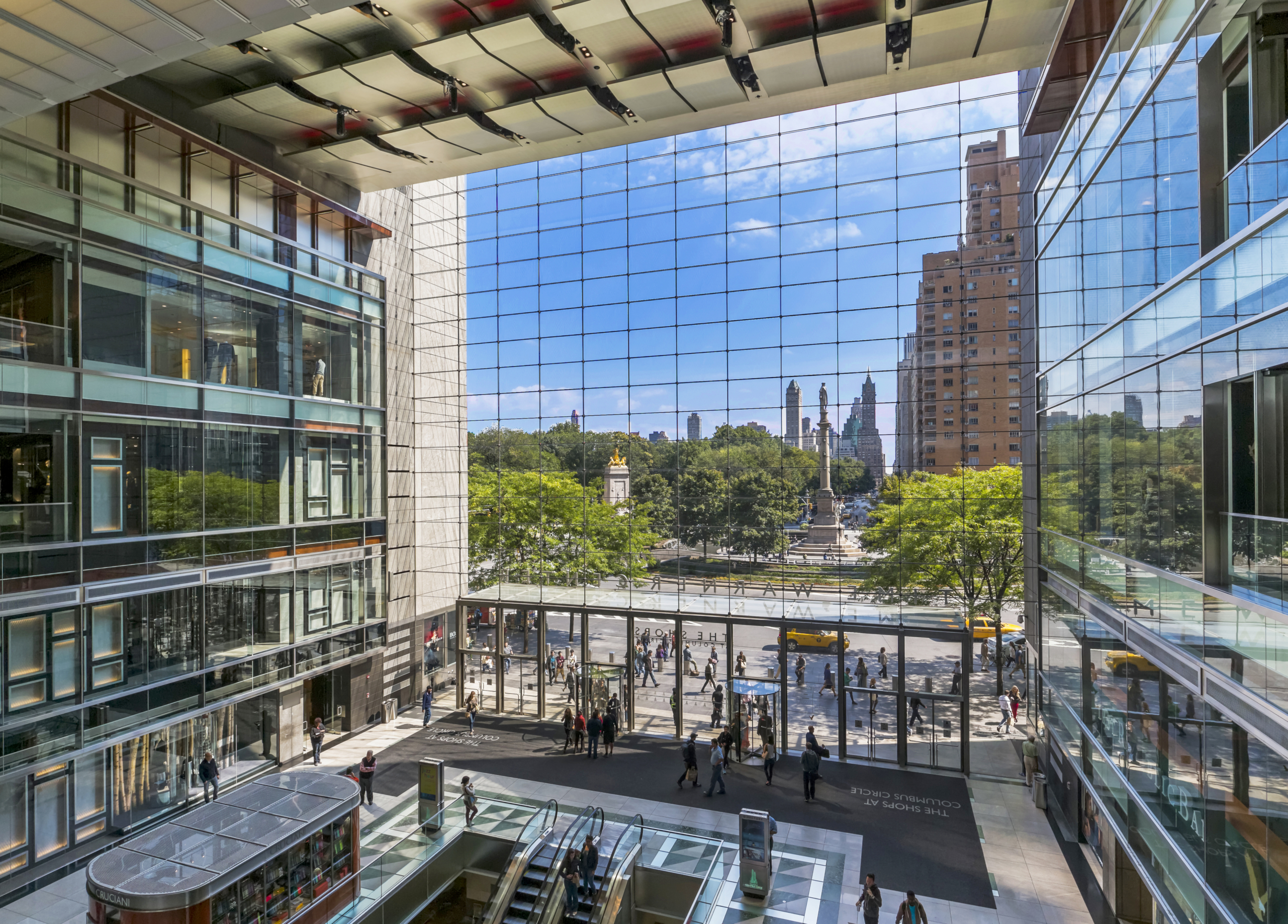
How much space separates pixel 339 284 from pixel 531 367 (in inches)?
248

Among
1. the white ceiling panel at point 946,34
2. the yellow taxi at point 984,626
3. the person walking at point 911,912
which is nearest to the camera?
the person walking at point 911,912

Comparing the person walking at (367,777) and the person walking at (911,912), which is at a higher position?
the person walking at (911,912)

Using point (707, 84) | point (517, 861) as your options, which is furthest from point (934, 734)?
point (707, 84)

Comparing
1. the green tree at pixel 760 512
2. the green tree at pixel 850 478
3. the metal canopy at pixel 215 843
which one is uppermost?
the green tree at pixel 850 478

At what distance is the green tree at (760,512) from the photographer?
61.8 ft

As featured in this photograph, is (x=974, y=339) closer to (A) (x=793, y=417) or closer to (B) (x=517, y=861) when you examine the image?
(A) (x=793, y=417)

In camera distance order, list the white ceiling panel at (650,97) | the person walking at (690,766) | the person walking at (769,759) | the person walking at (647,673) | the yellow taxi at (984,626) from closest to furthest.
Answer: the white ceiling panel at (650,97), the person walking at (690,766), the person walking at (769,759), the person walking at (647,673), the yellow taxi at (984,626)

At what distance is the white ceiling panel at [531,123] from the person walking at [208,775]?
1501cm

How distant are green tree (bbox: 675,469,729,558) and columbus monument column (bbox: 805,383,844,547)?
2511 mm

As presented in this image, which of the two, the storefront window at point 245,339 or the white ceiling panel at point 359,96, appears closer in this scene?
the white ceiling panel at point 359,96

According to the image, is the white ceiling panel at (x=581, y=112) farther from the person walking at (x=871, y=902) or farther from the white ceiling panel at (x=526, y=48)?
the person walking at (x=871, y=902)

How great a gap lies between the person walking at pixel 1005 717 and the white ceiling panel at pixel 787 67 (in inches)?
649

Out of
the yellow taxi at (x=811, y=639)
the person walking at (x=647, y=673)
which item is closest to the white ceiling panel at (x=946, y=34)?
the yellow taxi at (x=811, y=639)

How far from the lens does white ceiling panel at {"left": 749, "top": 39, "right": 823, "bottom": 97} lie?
41.3 ft
